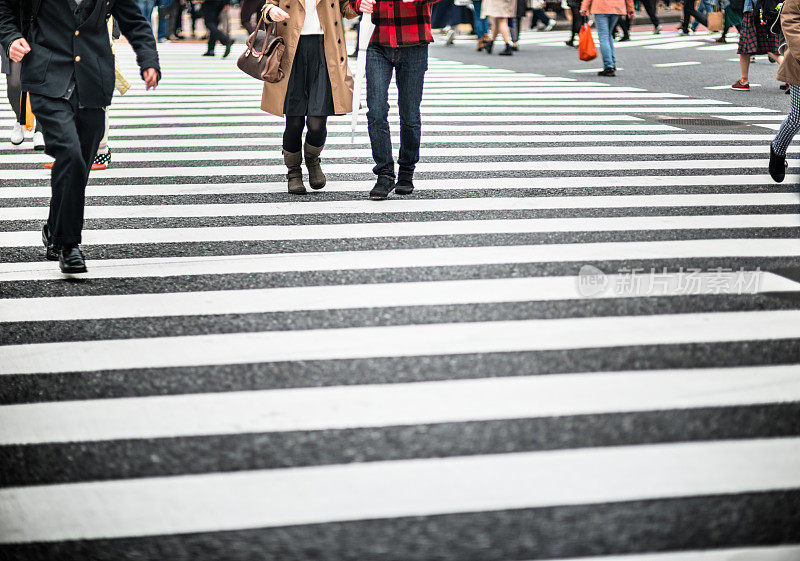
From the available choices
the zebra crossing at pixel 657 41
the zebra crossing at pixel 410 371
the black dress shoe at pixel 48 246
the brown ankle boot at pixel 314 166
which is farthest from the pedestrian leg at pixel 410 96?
the zebra crossing at pixel 657 41

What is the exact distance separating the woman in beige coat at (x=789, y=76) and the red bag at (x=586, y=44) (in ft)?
26.0

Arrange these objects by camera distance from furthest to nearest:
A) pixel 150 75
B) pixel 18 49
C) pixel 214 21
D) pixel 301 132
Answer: pixel 214 21 < pixel 301 132 < pixel 150 75 < pixel 18 49

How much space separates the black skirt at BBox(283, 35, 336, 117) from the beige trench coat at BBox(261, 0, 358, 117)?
0.04 m

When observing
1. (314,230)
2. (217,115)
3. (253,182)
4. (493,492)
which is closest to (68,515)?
(493,492)

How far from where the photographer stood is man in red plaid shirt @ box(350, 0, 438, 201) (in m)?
7.16

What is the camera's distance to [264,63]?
7277 mm

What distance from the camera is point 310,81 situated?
7.42 m

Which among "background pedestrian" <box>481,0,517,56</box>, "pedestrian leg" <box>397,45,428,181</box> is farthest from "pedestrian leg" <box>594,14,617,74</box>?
"pedestrian leg" <box>397,45,428,181</box>

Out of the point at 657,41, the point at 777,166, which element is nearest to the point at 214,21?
the point at 657,41

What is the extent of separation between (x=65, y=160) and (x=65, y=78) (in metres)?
0.45

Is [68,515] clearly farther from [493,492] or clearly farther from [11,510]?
[493,492]

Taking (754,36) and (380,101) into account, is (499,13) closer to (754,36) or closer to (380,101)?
(754,36)

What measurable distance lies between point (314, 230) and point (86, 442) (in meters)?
3.26

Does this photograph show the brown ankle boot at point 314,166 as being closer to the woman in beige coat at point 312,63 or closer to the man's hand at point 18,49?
the woman in beige coat at point 312,63
